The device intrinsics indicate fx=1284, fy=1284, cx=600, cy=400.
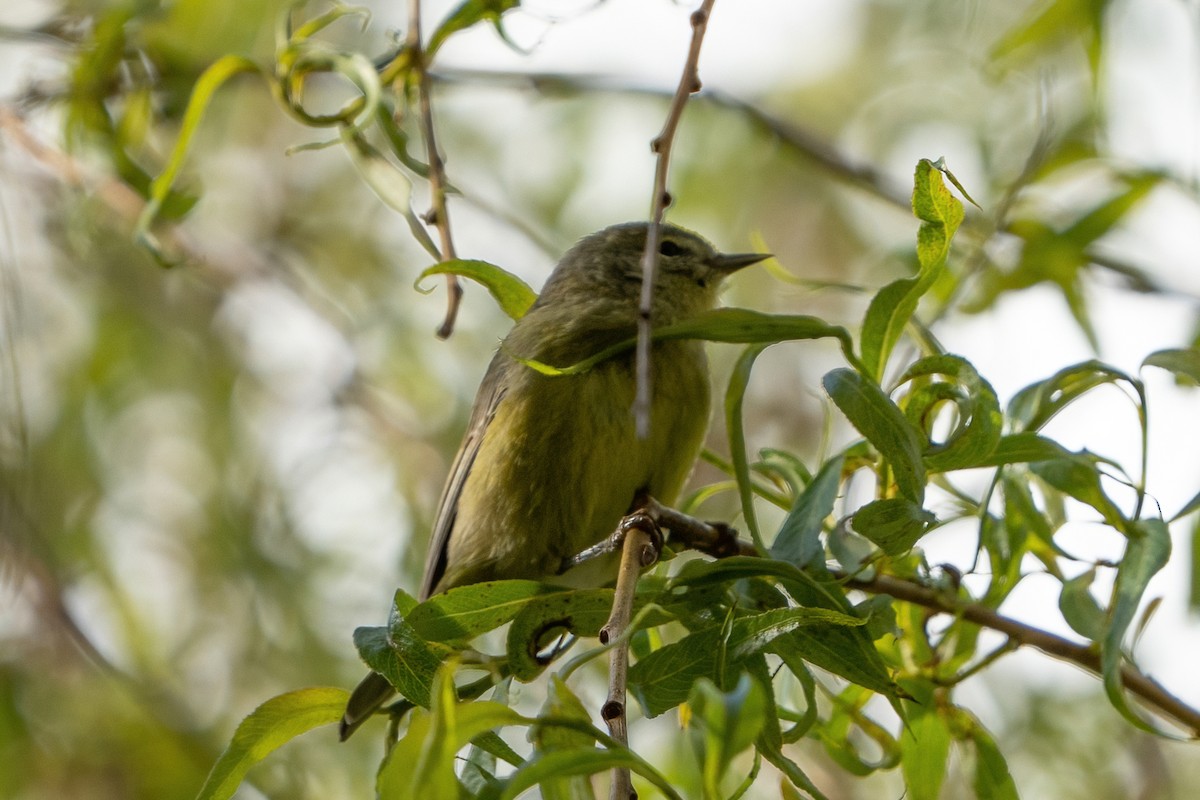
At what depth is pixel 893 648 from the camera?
2812 mm

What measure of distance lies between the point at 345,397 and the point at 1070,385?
4.81 meters

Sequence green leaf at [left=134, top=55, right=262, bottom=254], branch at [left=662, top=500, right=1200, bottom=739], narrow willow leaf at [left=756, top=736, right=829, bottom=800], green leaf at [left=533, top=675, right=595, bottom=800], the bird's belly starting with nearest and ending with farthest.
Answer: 1. green leaf at [left=533, top=675, right=595, bottom=800]
2. narrow willow leaf at [left=756, top=736, right=829, bottom=800]
3. branch at [left=662, top=500, right=1200, bottom=739]
4. green leaf at [left=134, top=55, right=262, bottom=254]
5. the bird's belly

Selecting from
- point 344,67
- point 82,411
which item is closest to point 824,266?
point 82,411

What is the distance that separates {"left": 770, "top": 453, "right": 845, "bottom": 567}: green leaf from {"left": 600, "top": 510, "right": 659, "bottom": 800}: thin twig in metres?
0.29

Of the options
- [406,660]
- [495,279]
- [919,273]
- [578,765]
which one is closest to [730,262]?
[495,279]

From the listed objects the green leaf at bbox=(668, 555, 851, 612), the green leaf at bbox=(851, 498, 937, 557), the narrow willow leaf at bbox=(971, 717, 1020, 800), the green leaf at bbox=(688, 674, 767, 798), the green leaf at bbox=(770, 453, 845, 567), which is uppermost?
the green leaf at bbox=(770, 453, 845, 567)

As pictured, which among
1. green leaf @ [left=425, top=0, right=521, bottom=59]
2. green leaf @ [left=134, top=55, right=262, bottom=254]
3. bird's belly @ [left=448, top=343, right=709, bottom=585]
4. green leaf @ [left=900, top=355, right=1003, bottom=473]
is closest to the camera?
green leaf @ [left=900, top=355, right=1003, bottom=473]

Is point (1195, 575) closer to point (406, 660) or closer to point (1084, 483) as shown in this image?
point (1084, 483)

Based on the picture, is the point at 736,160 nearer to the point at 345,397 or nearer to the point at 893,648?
the point at 345,397

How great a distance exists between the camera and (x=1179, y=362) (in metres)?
2.63

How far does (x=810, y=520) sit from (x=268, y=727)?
3.59ft

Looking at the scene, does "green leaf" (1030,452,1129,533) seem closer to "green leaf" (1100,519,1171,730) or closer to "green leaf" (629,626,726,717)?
"green leaf" (1100,519,1171,730)

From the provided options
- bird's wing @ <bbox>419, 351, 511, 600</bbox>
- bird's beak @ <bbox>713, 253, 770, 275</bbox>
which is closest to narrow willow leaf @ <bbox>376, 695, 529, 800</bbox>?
bird's wing @ <bbox>419, 351, 511, 600</bbox>

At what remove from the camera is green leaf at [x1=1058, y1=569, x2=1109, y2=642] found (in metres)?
2.63
